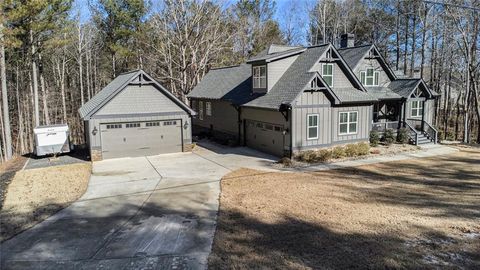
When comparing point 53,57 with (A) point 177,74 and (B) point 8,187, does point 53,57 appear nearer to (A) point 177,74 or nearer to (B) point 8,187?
(A) point 177,74

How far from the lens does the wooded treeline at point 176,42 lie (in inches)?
1007

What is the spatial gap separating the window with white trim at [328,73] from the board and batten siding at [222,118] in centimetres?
660

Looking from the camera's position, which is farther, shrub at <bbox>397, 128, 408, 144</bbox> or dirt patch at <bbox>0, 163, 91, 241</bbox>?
shrub at <bbox>397, 128, 408, 144</bbox>

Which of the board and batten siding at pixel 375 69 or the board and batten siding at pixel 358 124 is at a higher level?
the board and batten siding at pixel 375 69

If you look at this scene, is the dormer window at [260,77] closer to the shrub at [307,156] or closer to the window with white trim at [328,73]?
the window with white trim at [328,73]

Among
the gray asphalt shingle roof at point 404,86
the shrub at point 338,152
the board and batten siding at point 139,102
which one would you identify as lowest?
the shrub at point 338,152

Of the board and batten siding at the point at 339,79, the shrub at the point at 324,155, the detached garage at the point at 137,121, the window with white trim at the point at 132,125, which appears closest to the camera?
the shrub at the point at 324,155

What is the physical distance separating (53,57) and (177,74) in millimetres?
12484

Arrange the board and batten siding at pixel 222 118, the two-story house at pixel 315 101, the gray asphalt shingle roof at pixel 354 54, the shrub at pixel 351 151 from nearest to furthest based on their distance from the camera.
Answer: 1. the two-story house at pixel 315 101
2. the shrub at pixel 351 151
3. the gray asphalt shingle roof at pixel 354 54
4. the board and batten siding at pixel 222 118

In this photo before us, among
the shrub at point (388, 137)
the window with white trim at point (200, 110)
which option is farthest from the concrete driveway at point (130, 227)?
the window with white trim at point (200, 110)

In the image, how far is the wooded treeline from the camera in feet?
83.9

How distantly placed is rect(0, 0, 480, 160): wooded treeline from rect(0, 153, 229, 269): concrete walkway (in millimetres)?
13162

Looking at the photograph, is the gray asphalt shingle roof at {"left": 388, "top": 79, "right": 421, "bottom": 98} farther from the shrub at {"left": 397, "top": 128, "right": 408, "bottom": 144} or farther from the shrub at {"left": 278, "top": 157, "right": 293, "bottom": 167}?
the shrub at {"left": 278, "top": 157, "right": 293, "bottom": 167}

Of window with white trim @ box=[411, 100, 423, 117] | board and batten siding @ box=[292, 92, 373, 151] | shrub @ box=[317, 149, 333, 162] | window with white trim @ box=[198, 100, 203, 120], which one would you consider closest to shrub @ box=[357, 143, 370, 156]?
board and batten siding @ box=[292, 92, 373, 151]
